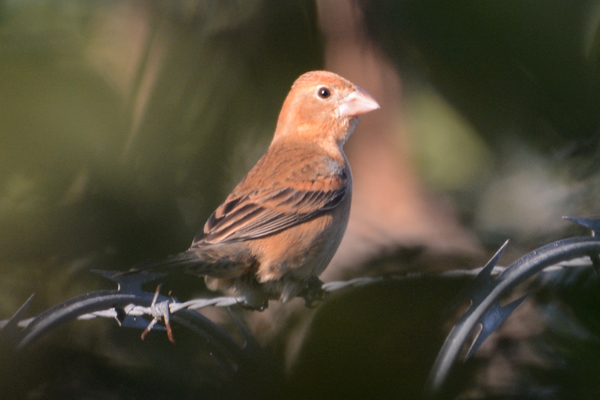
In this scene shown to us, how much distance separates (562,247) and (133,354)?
1.44m

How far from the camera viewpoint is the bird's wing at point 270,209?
182 centimetres

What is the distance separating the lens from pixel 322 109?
2.22 metres

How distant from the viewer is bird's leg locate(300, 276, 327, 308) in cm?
203

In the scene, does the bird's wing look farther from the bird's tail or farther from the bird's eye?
the bird's eye

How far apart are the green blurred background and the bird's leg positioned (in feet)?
1.32

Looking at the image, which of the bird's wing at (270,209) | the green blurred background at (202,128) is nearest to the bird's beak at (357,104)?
the green blurred background at (202,128)

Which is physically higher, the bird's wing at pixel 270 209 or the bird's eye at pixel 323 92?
the bird's eye at pixel 323 92

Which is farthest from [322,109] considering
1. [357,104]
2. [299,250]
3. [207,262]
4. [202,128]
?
[207,262]

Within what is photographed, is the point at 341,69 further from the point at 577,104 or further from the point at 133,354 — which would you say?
the point at 133,354

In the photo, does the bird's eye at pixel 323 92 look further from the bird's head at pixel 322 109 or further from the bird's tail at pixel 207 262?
the bird's tail at pixel 207 262

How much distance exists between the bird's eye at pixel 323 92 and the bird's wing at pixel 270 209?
32 cm

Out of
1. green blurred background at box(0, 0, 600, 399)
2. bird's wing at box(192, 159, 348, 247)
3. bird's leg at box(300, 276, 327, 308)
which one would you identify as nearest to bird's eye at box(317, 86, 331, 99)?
green blurred background at box(0, 0, 600, 399)

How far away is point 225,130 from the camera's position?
2043mm

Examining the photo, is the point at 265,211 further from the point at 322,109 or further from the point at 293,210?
the point at 322,109
